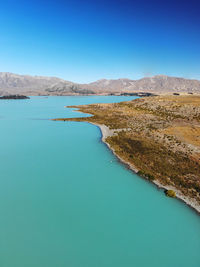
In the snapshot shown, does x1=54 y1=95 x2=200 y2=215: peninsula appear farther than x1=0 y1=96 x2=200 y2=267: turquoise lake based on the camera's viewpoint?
Yes

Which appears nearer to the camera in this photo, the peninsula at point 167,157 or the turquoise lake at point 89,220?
the turquoise lake at point 89,220

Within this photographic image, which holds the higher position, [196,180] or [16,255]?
[196,180]

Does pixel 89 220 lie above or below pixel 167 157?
below

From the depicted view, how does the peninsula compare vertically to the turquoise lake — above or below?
above

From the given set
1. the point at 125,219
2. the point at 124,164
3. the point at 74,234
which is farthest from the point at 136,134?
the point at 74,234

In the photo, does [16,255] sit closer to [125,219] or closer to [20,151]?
[125,219]

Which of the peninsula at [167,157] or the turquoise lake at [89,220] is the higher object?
the peninsula at [167,157]

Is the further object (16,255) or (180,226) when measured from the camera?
(180,226)

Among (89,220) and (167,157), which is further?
(167,157)
